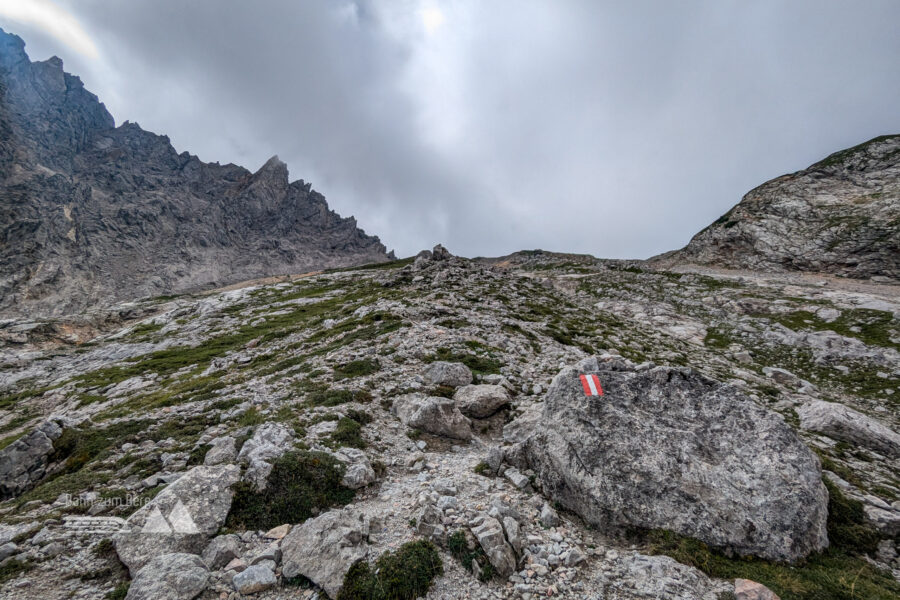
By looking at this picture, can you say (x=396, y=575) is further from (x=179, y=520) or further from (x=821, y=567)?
(x=821, y=567)

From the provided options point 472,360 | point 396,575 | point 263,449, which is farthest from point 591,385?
point 263,449

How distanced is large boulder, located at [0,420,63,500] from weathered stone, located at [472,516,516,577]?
19.5 m

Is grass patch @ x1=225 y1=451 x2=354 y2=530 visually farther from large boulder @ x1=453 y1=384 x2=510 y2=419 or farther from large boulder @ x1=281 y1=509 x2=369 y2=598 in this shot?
large boulder @ x1=453 y1=384 x2=510 y2=419

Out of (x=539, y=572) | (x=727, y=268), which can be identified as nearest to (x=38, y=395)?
(x=539, y=572)

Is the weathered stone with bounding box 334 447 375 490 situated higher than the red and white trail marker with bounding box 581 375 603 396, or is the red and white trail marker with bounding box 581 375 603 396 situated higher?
the red and white trail marker with bounding box 581 375 603 396

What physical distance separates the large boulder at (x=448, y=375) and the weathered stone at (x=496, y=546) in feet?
Answer: 35.5

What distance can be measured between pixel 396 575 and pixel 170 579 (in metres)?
5.11

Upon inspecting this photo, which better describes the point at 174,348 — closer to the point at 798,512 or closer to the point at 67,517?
the point at 67,517

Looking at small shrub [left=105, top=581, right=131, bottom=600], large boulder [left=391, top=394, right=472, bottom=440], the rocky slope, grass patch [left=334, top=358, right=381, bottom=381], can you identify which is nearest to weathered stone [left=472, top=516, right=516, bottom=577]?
the rocky slope

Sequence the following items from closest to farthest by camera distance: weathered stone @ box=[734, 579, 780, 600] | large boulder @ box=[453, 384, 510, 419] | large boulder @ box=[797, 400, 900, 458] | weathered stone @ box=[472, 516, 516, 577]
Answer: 1. weathered stone @ box=[734, 579, 780, 600]
2. weathered stone @ box=[472, 516, 516, 577]
3. large boulder @ box=[797, 400, 900, 458]
4. large boulder @ box=[453, 384, 510, 419]

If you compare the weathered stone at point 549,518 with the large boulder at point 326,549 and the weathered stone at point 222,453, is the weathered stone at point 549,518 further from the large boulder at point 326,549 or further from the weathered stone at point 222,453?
the weathered stone at point 222,453

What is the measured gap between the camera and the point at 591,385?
39.5ft

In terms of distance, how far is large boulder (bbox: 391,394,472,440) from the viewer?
1545 centimetres

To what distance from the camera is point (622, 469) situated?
33.4 ft
